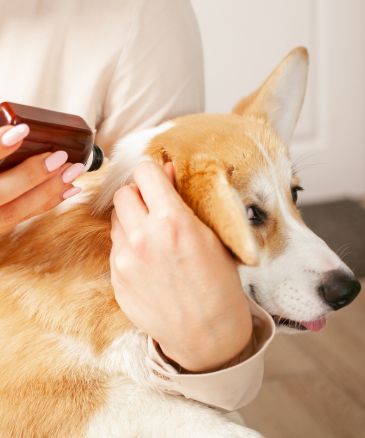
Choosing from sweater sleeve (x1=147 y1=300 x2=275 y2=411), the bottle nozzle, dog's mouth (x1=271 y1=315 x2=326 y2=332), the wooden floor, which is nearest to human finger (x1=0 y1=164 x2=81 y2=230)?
the bottle nozzle

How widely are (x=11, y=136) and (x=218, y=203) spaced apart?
251 mm

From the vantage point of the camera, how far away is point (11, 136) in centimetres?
63

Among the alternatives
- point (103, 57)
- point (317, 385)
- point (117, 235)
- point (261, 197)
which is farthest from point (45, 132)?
point (317, 385)

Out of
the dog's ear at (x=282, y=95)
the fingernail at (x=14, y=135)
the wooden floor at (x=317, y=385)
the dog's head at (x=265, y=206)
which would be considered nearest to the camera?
the fingernail at (x=14, y=135)

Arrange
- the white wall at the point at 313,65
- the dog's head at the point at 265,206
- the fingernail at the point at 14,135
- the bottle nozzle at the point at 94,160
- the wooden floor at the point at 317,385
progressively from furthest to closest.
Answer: the white wall at the point at 313,65 → the wooden floor at the point at 317,385 → the bottle nozzle at the point at 94,160 → the dog's head at the point at 265,206 → the fingernail at the point at 14,135

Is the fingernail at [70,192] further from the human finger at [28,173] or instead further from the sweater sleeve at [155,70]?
the sweater sleeve at [155,70]

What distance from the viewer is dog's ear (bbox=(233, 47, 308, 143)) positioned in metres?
0.98

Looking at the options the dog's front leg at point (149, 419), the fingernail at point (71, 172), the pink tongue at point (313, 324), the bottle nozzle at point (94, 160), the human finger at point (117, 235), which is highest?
the fingernail at point (71, 172)

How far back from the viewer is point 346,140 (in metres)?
2.89

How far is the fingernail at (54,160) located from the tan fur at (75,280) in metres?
0.12

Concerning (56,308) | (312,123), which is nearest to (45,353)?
(56,308)

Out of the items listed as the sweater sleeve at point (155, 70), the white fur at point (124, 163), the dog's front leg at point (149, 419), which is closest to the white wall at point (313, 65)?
the sweater sleeve at point (155, 70)

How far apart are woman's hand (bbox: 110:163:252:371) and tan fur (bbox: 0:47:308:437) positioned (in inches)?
1.5

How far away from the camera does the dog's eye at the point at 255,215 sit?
79 cm
